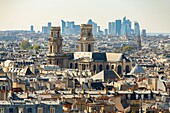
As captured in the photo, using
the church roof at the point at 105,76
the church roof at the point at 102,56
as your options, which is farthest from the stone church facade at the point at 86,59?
the church roof at the point at 105,76

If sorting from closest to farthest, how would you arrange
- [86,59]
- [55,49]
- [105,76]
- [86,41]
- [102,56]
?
[105,76], [86,59], [102,56], [55,49], [86,41]

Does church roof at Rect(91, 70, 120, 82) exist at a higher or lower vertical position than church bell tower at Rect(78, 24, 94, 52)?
lower

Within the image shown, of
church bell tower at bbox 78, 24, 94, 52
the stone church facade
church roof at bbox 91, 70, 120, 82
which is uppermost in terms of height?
church bell tower at bbox 78, 24, 94, 52

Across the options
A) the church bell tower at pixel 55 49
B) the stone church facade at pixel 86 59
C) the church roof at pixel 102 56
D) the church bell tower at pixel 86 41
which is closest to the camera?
the stone church facade at pixel 86 59

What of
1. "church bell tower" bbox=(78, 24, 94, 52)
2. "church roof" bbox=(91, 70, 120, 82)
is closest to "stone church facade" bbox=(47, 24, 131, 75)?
"church bell tower" bbox=(78, 24, 94, 52)

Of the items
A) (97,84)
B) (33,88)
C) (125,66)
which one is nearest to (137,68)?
(125,66)

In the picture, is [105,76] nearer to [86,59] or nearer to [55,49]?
[86,59]

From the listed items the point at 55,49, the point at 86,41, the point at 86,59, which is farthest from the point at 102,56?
the point at 86,41

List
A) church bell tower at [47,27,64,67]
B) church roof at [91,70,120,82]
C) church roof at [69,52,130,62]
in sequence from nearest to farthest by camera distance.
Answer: church roof at [91,70,120,82], church roof at [69,52,130,62], church bell tower at [47,27,64,67]

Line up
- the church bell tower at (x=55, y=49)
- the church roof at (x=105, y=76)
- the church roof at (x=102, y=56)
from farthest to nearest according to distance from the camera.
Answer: the church bell tower at (x=55, y=49) → the church roof at (x=102, y=56) → the church roof at (x=105, y=76)

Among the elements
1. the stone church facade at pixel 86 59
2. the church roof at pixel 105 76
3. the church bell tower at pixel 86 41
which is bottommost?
the church roof at pixel 105 76

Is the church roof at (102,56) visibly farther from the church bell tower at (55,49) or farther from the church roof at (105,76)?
the church roof at (105,76)

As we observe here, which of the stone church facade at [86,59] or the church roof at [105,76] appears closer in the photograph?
the church roof at [105,76]

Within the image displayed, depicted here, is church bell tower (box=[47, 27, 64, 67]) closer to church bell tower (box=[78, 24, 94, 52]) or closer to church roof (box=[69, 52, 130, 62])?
church roof (box=[69, 52, 130, 62])
